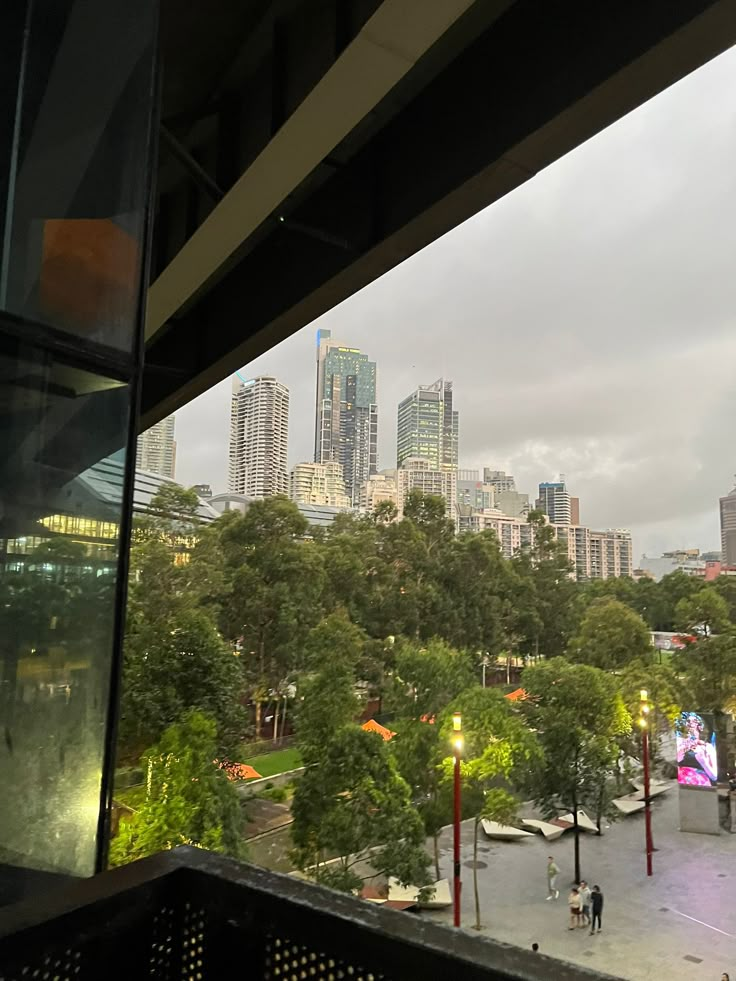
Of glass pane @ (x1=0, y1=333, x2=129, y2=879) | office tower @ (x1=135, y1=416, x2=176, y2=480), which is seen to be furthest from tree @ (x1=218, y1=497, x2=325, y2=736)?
office tower @ (x1=135, y1=416, x2=176, y2=480)

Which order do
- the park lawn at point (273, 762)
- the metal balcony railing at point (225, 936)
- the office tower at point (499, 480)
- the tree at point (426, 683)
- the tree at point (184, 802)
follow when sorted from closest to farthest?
the metal balcony railing at point (225, 936), the tree at point (184, 802), the tree at point (426, 683), the park lawn at point (273, 762), the office tower at point (499, 480)

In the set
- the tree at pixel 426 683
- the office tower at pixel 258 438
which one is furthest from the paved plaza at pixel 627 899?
the office tower at pixel 258 438

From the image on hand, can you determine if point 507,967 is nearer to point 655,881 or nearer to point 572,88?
point 572,88

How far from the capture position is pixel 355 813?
10.8 metres

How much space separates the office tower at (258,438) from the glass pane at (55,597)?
39.0 metres

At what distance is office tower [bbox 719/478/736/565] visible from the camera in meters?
52.4

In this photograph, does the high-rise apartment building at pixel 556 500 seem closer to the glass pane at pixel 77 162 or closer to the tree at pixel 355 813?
the tree at pixel 355 813

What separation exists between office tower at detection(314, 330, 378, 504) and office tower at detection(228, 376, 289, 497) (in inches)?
607

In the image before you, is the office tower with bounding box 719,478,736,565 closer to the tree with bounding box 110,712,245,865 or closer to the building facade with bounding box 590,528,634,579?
the building facade with bounding box 590,528,634,579

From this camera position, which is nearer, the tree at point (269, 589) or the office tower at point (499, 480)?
the tree at point (269, 589)

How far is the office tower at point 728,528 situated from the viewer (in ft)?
172

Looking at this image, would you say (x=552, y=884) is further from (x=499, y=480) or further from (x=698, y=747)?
(x=499, y=480)

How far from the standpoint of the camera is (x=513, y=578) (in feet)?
76.0

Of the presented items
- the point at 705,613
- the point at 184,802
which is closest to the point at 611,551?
the point at 705,613
